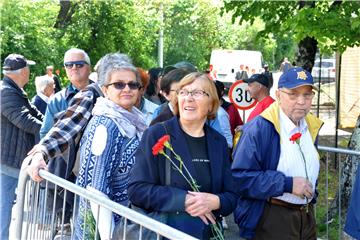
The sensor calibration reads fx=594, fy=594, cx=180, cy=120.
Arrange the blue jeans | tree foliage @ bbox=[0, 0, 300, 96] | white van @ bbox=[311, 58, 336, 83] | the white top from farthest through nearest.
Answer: white van @ bbox=[311, 58, 336, 83] → tree foliage @ bbox=[0, 0, 300, 96] → the blue jeans → the white top

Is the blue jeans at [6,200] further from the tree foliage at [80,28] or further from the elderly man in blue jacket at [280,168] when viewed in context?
the tree foliage at [80,28]

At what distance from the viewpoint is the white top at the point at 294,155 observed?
12.1ft

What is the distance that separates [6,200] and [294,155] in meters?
2.97

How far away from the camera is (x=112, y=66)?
12.0ft

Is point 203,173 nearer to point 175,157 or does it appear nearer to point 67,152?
point 175,157

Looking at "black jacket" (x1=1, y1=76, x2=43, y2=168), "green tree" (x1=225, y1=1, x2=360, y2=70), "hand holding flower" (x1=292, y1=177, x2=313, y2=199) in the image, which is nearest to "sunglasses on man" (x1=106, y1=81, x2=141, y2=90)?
"hand holding flower" (x1=292, y1=177, x2=313, y2=199)

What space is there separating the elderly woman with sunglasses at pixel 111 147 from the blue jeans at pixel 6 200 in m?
2.20

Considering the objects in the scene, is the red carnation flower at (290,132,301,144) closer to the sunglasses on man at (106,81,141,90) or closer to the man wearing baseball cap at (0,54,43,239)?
the sunglasses on man at (106,81,141,90)

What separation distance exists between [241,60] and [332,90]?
705 centimetres

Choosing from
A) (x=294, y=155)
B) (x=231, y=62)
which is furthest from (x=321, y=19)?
(x=231, y=62)

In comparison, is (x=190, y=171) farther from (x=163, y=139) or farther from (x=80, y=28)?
(x=80, y=28)

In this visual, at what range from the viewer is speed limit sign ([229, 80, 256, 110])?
29.7 ft

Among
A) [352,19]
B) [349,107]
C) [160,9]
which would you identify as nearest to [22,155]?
[352,19]

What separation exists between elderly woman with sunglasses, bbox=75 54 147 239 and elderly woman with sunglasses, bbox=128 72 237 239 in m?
0.26
